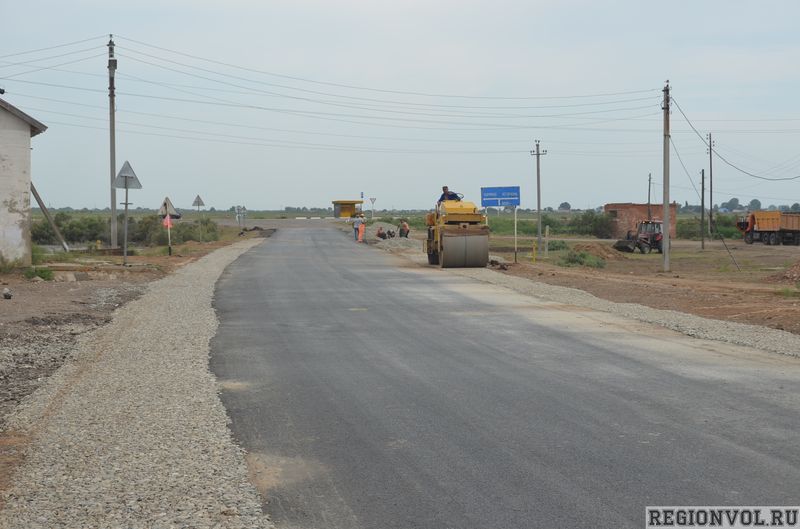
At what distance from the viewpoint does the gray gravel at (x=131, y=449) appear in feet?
18.7

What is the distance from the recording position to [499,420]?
8195 millimetres

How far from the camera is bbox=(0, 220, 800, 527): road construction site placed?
19.5ft

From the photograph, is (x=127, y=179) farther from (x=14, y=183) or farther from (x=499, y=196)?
(x=499, y=196)

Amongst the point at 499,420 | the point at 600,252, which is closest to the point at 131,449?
the point at 499,420

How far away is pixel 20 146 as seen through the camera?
A: 27.2 metres

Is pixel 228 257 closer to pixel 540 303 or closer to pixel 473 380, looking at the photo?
pixel 540 303

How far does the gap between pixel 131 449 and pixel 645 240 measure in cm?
4978

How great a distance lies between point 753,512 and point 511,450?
2.05 meters

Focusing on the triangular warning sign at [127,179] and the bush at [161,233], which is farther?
the bush at [161,233]

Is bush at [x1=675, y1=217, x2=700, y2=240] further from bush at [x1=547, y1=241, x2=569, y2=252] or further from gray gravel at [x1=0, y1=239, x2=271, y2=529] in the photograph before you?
gray gravel at [x1=0, y1=239, x2=271, y2=529]

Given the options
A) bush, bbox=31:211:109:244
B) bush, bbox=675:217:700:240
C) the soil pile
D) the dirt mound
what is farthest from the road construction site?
bush, bbox=675:217:700:240

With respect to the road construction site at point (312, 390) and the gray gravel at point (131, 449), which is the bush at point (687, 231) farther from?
the gray gravel at point (131, 449)

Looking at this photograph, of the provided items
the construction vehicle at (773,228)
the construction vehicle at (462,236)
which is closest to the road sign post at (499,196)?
the construction vehicle at (462,236)

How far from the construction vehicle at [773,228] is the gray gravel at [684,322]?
147 ft
